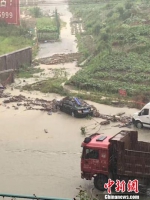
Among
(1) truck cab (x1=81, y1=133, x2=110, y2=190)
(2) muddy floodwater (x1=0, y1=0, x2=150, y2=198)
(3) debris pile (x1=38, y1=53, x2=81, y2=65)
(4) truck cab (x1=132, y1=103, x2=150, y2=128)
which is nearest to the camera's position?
(1) truck cab (x1=81, y1=133, x2=110, y2=190)

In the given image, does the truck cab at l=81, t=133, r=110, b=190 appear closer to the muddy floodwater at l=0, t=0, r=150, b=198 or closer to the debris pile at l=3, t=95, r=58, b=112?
the muddy floodwater at l=0, t=0, r=150, b=198

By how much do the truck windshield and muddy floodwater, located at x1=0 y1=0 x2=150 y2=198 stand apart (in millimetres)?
1327

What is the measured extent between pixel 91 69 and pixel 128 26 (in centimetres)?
1277

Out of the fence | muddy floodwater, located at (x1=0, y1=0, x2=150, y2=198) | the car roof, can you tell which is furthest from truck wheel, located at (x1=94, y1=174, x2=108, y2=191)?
the fence

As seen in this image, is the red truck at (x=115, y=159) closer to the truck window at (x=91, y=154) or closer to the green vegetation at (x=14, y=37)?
the truck window at (x=91, y=154)

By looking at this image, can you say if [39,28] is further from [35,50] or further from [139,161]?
[139,161]

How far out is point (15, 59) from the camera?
39.0 meters

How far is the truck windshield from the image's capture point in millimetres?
16016

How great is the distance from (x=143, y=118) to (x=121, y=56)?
14.8 m

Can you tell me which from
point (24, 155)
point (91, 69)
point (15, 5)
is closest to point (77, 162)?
point (24, 155)

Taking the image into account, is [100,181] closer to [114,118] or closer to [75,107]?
[114,118]

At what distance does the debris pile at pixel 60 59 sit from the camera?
4288cm

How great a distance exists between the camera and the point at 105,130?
2405 cm

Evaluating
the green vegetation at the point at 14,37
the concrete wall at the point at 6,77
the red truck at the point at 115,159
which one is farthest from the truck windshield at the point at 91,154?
the green vegetation at the point at 14,37
